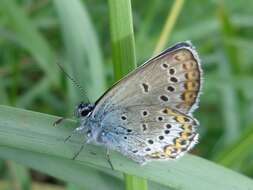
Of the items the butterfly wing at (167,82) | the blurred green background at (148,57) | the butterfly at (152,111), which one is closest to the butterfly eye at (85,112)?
the butterfly at (152,111)

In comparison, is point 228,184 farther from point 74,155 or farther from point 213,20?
point 213,20

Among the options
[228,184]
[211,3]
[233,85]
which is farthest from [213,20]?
[228,184]

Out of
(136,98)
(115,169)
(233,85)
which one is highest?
(136,98)

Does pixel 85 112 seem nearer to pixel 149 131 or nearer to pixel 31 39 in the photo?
pixel 149 131

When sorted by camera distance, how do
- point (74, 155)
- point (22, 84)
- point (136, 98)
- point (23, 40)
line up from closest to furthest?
point (74, 155) < point (136, 98) < point (23, 40) < point (22, 84)

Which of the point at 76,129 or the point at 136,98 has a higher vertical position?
the point at 136,98

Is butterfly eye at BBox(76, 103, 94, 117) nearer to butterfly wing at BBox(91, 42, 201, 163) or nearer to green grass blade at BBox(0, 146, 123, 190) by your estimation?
butterfly wing at BBox(91, 42, 201, 163)

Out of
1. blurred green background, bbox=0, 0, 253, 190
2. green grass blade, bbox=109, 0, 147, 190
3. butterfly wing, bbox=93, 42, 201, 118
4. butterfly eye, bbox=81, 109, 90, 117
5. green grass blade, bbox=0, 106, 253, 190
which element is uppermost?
green grass blade, bbox=109, 0, 147, 190

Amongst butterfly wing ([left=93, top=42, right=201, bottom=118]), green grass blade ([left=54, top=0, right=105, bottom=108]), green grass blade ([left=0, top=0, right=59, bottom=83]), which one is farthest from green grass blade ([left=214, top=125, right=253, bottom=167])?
green grass blade ([left=0, top=0, right=59, bottom=83])
